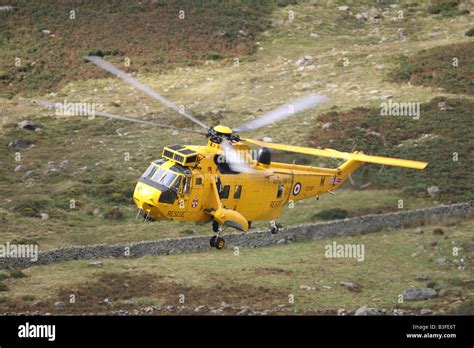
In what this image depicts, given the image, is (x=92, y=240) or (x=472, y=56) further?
(x=472, y=56)

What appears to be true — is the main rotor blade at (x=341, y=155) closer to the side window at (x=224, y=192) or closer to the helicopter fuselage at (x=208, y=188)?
the helicopter fuselage at (x=208, y=188)

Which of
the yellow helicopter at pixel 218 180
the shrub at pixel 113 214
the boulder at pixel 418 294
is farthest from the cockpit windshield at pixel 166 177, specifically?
the shrub at pixel 113 214

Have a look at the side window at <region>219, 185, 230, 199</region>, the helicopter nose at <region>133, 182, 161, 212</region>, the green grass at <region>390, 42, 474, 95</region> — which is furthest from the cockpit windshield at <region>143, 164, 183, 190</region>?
the green grass at <region>390, 42, 474, 95</region>

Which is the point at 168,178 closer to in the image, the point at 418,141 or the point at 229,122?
the point at 418,141

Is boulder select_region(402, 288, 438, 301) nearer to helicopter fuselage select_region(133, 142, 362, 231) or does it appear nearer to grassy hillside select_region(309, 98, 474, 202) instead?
helicopter fuselage select_region(133, 142, 362, 231)

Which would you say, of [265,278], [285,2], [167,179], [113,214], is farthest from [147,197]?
[285,2]

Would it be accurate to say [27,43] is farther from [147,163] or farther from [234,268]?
[234,268]

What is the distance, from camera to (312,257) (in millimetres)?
55969

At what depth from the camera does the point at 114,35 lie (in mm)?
87688

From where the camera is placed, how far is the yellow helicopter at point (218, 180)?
44156 millimetres

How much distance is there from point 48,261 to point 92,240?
3980mm

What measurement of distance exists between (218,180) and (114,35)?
4436cm

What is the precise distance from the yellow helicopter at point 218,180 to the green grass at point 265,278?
532cm

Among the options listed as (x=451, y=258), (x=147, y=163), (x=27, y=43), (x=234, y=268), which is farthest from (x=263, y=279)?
(x=27, y=43)
